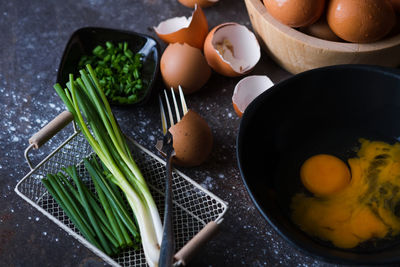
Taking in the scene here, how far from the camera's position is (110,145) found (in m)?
1.13

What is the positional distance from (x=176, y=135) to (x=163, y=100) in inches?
9.2

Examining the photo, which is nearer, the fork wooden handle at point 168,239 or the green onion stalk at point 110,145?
the fork wooden handle at point 168,239

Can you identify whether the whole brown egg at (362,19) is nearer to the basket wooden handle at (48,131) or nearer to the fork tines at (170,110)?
the fork tines at (170,110)

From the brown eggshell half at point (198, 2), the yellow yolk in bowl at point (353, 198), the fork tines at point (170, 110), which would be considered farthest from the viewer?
the brown eggshell half at point (198, 2)

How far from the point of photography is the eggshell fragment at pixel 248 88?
123cm

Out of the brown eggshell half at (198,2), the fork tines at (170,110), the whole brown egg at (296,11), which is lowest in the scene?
the fork tines at (170,110)

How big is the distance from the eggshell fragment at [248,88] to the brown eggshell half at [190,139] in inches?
5.8

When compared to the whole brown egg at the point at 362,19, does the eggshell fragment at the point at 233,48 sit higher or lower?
lower

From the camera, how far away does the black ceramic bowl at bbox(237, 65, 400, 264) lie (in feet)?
3.39

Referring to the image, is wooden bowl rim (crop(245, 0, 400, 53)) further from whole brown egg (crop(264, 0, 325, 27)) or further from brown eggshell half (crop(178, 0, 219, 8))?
brown eggshell half (crop(178, 0, 219, 8))

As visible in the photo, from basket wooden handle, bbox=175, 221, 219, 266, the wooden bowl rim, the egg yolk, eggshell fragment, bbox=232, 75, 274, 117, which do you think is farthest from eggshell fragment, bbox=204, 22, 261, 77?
basket wooden handle, bbox=175, 221, 219, 266

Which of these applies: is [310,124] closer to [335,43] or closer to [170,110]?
[335,43]

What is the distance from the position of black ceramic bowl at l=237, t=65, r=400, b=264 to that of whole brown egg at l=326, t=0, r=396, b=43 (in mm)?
83

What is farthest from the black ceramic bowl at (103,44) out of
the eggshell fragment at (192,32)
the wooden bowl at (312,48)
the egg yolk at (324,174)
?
the egg yolk at (324,174)
